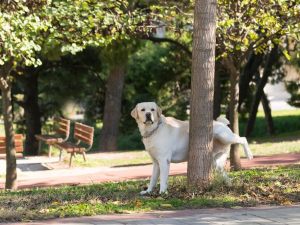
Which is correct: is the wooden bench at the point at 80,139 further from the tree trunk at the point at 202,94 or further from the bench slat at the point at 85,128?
the tree trunk at the point at 202,94

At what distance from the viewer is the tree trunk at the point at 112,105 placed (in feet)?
74.1

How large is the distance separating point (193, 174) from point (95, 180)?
552 cm

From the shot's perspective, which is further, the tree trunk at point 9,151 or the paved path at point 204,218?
the tree trunk at point 9,151

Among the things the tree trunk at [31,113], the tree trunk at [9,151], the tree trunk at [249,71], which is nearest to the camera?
the tree trunk at [9,151]

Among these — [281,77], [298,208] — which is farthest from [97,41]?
[281,77]

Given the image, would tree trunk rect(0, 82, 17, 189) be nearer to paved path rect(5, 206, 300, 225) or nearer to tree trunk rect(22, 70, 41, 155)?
paved path rect(5, 206, 300, 225)

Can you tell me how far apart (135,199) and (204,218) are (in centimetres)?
164

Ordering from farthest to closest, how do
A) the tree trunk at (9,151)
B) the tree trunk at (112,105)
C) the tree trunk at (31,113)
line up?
the tree trunk at (31,113)
the tree trunk at (112,105)
the tree trunk at (9,151)

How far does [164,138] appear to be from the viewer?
9.44m

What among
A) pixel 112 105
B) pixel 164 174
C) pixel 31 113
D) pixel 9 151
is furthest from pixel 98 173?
pixel 31 113

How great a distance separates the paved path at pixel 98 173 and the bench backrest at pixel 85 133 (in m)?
0.94

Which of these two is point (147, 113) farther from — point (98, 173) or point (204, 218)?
point (98, 173)

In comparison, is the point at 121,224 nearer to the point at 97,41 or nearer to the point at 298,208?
the point at 298,208

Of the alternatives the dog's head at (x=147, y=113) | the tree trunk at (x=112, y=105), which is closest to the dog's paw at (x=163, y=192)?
the dog's head at (x=147, y=113)
